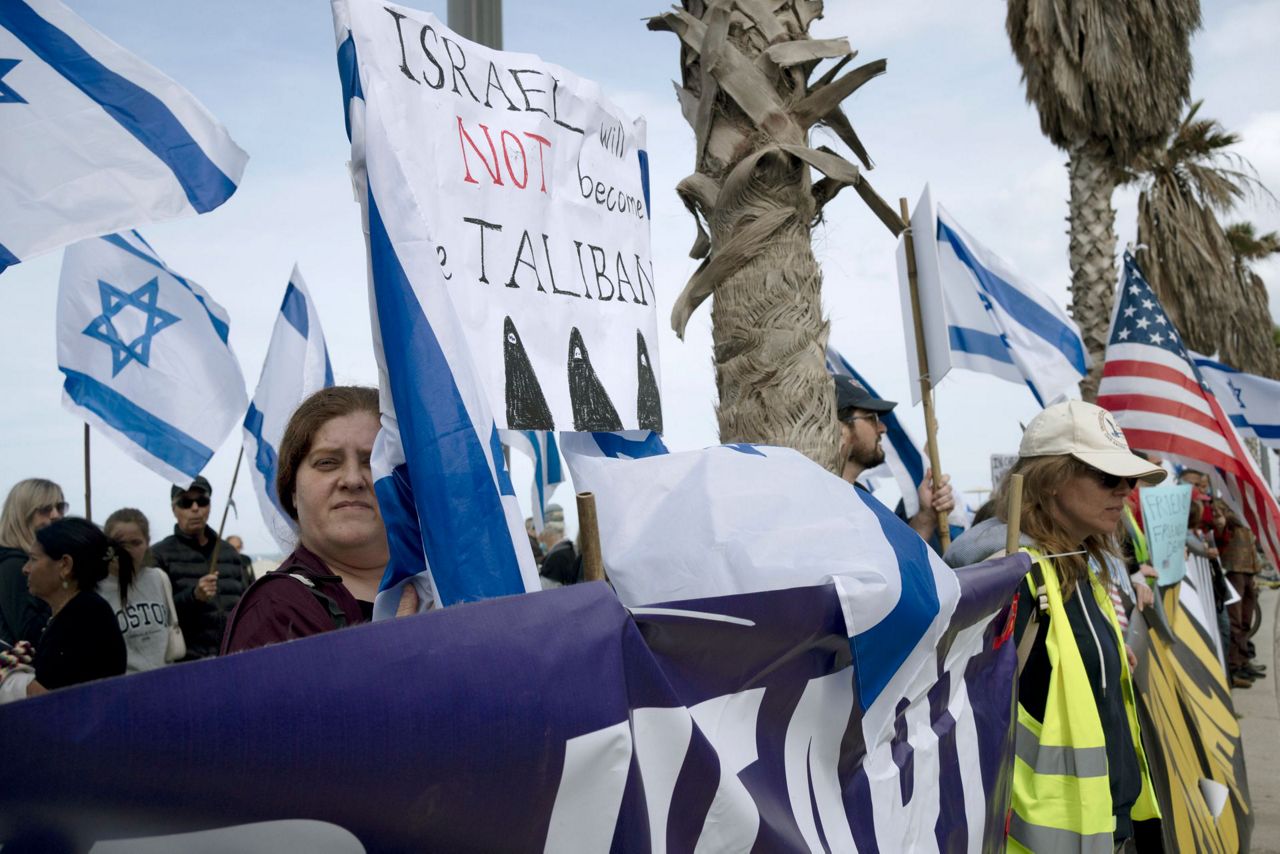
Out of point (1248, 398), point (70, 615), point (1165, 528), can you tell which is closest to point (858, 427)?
point (1165, 528)

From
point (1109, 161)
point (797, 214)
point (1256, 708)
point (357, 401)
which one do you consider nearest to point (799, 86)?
point (797, 214)

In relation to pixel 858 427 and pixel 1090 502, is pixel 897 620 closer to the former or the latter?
pixel 1090 502

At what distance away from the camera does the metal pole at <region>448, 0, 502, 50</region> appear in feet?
9.68

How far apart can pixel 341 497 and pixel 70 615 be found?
225 cm

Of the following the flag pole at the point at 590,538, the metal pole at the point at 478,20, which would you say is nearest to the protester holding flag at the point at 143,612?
the metal pole at the point at 478,20

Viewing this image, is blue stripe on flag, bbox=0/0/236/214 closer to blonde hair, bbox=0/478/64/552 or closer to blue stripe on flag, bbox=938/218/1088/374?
blonde hair, bbox=0/478/64/552

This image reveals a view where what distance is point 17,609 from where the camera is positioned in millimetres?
4352

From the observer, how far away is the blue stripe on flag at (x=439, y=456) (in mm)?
1813

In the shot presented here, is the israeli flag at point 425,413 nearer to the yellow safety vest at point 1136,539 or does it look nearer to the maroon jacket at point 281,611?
the maroon jacket at point 281,611

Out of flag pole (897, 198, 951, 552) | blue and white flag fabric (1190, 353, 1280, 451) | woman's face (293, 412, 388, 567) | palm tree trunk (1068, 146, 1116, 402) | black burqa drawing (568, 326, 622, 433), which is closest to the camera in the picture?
woman's face (293, 412, 388, 567)

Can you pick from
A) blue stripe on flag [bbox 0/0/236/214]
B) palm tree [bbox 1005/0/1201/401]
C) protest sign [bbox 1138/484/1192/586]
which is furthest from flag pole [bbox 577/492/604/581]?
palm tree [bbox 1005/0/1201/401]

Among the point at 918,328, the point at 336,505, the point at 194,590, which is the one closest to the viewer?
the point at 336,505

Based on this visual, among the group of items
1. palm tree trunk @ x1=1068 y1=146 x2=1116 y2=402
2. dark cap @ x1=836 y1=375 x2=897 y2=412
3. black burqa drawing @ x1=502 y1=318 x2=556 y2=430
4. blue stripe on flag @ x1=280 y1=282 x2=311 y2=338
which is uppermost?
palm tree trunk @ x1=1068 y1=146 x2=1116 y2=402

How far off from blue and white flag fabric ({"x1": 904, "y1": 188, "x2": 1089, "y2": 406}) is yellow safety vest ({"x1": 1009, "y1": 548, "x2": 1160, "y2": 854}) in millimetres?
2420
